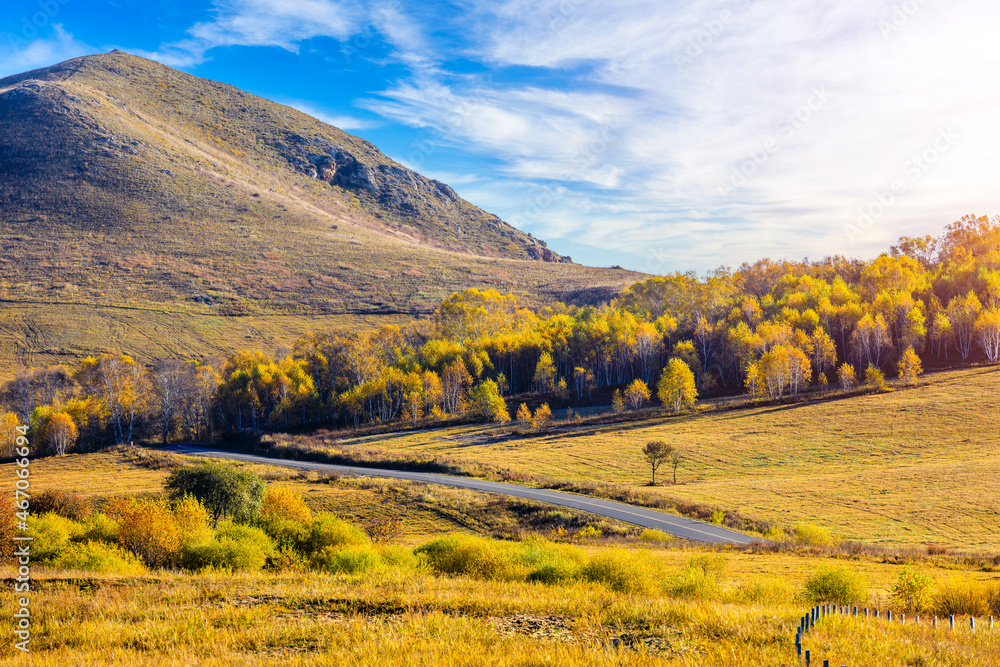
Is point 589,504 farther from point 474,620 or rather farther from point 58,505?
point 58,505

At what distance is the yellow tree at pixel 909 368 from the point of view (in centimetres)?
8319

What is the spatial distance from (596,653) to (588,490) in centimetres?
4394

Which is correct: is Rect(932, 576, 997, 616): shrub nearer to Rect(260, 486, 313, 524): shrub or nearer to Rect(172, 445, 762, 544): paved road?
Rect(172, 445, 762, 544): paved road

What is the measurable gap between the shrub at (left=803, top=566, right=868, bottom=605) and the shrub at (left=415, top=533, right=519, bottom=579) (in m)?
10.2

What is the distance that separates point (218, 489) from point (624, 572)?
117 feet

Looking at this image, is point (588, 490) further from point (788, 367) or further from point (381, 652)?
point (788, 367)

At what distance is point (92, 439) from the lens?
90.1 m

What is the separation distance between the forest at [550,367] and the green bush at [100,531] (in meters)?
65.8

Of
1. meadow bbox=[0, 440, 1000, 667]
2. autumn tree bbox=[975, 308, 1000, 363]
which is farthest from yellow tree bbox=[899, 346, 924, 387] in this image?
meadow bbox=[0, 440, 1000, 667]

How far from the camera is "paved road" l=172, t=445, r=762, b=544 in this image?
1507 inches

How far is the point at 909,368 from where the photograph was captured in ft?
276

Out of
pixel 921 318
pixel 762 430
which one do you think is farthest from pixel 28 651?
pixel 921 318

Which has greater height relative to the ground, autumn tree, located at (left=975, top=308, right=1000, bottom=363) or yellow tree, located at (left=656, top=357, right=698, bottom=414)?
autumn tree, located at (left=975, top=308, right=1000, bottom=363)

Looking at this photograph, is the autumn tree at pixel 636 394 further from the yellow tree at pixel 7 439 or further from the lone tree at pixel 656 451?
the yellow tree at pixel 7 439
